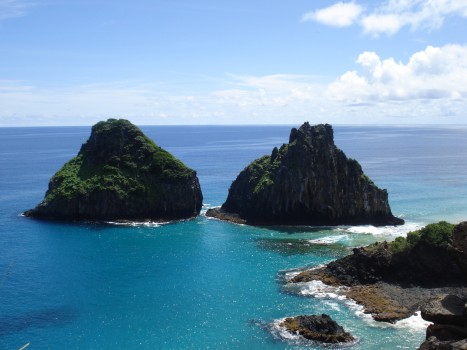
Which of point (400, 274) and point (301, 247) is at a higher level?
point (400, 274)

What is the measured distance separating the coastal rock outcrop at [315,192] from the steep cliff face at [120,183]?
51.9 ft

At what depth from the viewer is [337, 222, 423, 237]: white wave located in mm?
101356

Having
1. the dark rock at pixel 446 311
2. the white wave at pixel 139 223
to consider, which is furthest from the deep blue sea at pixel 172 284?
the dark rock at pixel 446 311

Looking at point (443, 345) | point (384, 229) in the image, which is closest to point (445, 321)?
point (443, 345)

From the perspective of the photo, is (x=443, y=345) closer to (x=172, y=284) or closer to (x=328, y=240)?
(x=172, y=284)

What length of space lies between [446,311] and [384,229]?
77451mm

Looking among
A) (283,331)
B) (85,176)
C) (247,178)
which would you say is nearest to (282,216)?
(247,178)

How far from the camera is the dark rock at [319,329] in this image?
53562mm

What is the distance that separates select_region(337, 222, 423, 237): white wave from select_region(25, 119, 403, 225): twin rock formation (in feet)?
10.2

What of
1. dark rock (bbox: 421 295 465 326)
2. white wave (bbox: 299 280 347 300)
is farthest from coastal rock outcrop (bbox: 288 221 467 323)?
dark rock (bbox: 421 295 465 326)

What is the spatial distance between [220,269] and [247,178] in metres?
45.0

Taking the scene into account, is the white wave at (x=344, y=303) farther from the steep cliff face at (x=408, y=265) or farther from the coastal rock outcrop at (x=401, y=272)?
the steep cliff face at (x=408, y=265)

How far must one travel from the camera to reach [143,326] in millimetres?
57812

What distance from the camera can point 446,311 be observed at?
30.4 metres
